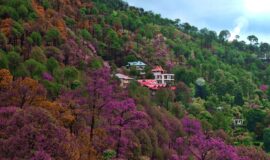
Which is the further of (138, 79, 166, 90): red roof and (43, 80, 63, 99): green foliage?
(138, 79, 166, 90): red roof

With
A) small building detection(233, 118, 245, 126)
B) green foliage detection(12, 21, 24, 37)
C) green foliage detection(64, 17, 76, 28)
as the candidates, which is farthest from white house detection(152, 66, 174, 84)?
green foliage detection(12, 21, 24, 37)

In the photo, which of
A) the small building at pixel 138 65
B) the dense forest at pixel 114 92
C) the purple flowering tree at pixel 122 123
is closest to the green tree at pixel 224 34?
the dense forest at pixel 114 92

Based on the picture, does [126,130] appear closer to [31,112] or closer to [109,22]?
[31,112]

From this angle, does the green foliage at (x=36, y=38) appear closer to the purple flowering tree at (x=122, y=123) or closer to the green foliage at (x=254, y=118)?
the purple flowering tree at (x=122, y=123)

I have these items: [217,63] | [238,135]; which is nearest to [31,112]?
[238,135]

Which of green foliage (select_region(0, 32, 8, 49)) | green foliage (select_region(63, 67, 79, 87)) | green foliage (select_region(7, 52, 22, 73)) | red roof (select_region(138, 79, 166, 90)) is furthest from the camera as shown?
red roof (select_region(138, 79, 166, 90))

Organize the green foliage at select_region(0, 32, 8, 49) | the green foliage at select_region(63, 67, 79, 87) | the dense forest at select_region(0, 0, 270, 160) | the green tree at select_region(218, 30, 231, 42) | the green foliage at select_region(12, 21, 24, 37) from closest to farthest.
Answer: the dense forest at select_region(0, 0, 270, 160)
the green foliage at select_region(63, 67, 79, 87)
the green foliage at select_region(0, 32, 8, 49)
the green foliage at select_region(12, 21, 24, 37)
the green tree at select_region(218, 30, 231, 42)

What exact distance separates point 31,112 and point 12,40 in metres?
23.0

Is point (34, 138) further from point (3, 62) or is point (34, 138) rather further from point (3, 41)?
point (3, 41)

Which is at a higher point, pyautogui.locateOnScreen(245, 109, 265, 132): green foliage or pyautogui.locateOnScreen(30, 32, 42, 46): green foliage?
pyautogui.locateOnScreen(30, 32, 42, 46): green foliage

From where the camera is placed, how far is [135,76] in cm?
5312

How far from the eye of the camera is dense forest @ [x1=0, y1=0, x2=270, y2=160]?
2089cm

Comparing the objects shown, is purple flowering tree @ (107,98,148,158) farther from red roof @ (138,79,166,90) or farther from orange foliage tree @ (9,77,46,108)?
red roof @ (138,79,166,90)

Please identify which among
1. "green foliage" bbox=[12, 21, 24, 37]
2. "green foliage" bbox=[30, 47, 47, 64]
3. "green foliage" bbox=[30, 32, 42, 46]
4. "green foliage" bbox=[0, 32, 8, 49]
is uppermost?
"green foliage" bbox=[12, 21, 24, 37]
